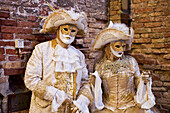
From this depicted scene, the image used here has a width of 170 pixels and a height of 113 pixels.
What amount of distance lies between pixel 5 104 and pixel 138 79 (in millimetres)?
1941

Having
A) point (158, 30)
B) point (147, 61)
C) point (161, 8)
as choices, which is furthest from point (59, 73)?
point (161, 8)

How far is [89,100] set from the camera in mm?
2607

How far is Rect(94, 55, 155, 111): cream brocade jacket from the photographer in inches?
110

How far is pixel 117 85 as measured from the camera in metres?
2.83

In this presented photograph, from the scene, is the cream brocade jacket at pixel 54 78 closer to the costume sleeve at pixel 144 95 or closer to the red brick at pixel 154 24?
the costume sleeve at pixel 144 95

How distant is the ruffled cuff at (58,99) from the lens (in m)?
2.33

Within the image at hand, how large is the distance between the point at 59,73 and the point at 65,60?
189mm

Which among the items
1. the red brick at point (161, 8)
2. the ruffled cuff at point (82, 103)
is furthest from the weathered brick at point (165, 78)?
the ruffled cuff at point (82, 103)

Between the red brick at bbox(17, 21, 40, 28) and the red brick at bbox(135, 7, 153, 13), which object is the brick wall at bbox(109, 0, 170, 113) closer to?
the red brick at bbox(135, 7, 153, 13)

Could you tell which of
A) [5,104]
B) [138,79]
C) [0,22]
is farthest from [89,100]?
[0,22]

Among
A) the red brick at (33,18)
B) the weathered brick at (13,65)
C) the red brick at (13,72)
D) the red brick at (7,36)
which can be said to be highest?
the red brick at (33,18)

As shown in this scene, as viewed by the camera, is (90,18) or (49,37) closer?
(49,37)

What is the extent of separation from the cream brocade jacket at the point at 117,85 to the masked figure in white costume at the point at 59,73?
1.08 feet

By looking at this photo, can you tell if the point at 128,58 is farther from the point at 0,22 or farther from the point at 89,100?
the point at 0,22
